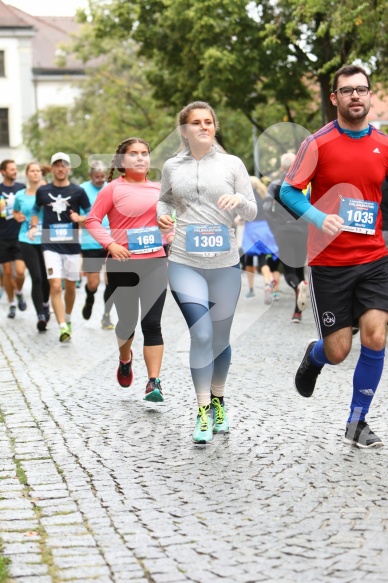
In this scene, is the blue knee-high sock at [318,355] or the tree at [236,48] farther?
the tree at [236,48]

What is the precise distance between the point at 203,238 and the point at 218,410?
1.05m

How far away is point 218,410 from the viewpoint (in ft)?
22.3

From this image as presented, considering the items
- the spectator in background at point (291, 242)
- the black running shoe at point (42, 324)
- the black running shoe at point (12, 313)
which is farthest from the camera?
the black running shoe at point (12, 313)

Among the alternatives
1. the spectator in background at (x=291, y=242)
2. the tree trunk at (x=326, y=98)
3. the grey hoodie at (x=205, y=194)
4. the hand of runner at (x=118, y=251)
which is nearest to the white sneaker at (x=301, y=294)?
the spectator in background at (x=291, y=242)

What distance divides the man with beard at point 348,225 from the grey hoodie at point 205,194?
450 millimetres

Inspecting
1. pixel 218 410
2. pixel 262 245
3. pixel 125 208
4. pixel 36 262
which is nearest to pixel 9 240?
pixel 36 262

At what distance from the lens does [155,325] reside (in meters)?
7.93

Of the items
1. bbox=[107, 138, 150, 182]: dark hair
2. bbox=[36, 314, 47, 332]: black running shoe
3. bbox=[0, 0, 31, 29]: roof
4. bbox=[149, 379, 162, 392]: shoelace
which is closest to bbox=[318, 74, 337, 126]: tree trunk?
bbox=[36, 314, 47, 332]: black running shoe

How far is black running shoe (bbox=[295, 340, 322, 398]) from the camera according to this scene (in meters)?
6.64

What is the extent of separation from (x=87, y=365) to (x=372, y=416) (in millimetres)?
3692

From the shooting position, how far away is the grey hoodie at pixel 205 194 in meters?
6.53

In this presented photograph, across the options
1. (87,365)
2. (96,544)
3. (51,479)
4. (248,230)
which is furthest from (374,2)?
(96,544)

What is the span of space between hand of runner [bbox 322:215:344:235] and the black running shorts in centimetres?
Answer: 31

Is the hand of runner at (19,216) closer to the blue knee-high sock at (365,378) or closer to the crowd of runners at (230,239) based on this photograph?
the crowd of runners at (230,239)
